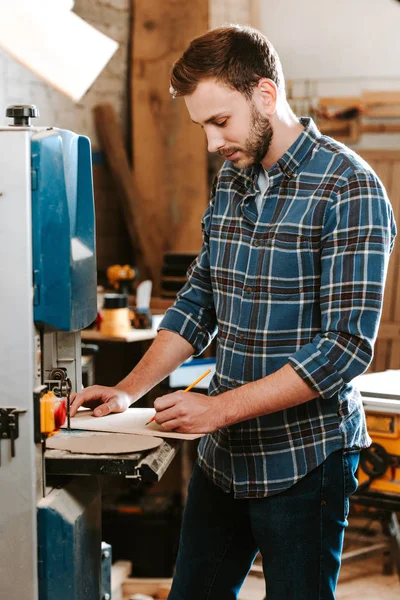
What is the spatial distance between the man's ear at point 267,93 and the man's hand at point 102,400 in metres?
0.60

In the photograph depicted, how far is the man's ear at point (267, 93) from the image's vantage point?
143cm

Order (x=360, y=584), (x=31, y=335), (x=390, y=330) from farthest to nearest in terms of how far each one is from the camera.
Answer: (x=390, y=330), (x=360, y=584), (x=31, y=335)

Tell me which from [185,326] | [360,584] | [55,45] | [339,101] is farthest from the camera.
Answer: [339,101]

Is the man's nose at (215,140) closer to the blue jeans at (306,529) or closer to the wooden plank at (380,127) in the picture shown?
the blue jeans at (306,529)

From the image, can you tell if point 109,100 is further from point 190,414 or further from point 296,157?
point 190,414

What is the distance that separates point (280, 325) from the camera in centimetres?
143

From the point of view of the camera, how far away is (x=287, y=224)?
142cm

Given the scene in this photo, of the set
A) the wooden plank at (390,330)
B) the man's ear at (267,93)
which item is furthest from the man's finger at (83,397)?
the wooden plank at (390,330)

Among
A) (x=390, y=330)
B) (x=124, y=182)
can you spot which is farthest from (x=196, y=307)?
(x=124, y=182)

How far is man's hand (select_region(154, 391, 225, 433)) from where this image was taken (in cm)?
137

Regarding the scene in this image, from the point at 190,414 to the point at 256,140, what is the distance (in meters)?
0.51

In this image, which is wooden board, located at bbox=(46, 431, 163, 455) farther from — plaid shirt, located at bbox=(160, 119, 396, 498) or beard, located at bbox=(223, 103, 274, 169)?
beard, located at bbox=(223, 103, 274, 169)

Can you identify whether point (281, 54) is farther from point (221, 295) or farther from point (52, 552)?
point (52, 552)

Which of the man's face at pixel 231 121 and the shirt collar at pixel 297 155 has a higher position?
the man's face at pixel 231 121
